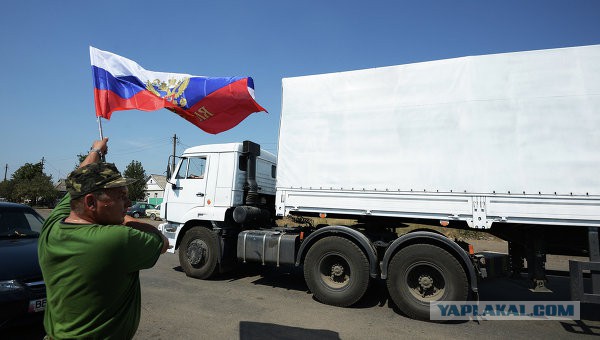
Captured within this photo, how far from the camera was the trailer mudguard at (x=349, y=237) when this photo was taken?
5465 mm

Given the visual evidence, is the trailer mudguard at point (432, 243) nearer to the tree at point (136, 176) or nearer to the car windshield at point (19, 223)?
the car windshield at point (19, 223)

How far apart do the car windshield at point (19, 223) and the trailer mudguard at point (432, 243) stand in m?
Result: 5.43

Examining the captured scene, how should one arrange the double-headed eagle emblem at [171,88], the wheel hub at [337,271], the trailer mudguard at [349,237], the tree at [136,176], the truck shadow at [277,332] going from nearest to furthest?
the truck shadow at [277,332] → the trailer mudguard at [349,237] → the wheel hub at [337,271] → the double-headed eagle emblem at [171,88] → the tree at [136,176]

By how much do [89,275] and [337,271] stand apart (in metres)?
4.74

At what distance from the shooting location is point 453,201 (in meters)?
5.22

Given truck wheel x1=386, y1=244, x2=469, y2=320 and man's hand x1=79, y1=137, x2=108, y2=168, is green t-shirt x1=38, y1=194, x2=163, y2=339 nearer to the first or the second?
man's hand x1=79, y1=137, x2=108, y2=168

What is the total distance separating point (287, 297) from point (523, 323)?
3.80 m

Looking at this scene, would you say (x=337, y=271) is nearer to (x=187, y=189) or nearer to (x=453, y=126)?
(x=453, y=126)

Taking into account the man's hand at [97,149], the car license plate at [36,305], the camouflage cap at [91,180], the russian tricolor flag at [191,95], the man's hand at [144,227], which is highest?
the russian tricolor flag at [191,95]

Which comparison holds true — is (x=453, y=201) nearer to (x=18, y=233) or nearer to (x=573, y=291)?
(x=573, y=291)

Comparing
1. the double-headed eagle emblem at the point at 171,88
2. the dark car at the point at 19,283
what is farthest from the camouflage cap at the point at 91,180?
the double-headed eagle emblem at the point at 171,88

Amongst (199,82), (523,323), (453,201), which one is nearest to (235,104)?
(199,82)

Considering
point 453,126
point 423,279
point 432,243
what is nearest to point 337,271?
point 423,279

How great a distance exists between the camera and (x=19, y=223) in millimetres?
5035
